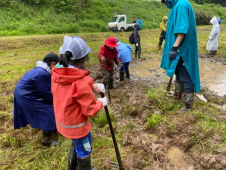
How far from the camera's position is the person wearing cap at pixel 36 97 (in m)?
2.52

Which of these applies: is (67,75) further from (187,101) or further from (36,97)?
(187,101)

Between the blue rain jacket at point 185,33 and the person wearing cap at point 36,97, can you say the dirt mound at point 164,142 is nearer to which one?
the blue rain jacket at point 185,33

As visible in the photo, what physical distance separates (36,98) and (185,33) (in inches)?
96.7

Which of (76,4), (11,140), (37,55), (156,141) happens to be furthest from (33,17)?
(156,141)

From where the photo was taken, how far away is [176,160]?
2.43 metres

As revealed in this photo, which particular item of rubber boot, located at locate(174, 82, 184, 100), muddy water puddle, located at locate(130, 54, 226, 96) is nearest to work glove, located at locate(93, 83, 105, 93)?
rubber boot, located at locate(174, 82, 184, 100)

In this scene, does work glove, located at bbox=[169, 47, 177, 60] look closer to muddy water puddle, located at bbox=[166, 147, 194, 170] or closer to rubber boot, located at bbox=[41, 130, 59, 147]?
muddy water puddle, located at bbox=[166, 147, 194, 170]

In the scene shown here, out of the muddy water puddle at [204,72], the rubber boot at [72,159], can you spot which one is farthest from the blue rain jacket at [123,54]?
the rubber boot at [72,159]

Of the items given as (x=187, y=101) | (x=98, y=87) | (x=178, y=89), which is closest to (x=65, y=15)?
(x=178, y=89)

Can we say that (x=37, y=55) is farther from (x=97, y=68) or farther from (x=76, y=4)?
(x=76, y=4)

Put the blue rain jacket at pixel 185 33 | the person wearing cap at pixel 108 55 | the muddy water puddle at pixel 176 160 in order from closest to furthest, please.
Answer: the muddy water puddle at pixel 176 160 → the blue rain jacket at pixel 185 33 → the person wearing cap at pixel 108 55

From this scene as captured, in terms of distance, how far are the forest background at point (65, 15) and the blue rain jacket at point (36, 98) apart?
11514 millimetres

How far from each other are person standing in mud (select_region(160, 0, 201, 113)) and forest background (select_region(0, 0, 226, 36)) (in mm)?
12233

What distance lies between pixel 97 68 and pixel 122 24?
1175 cm
